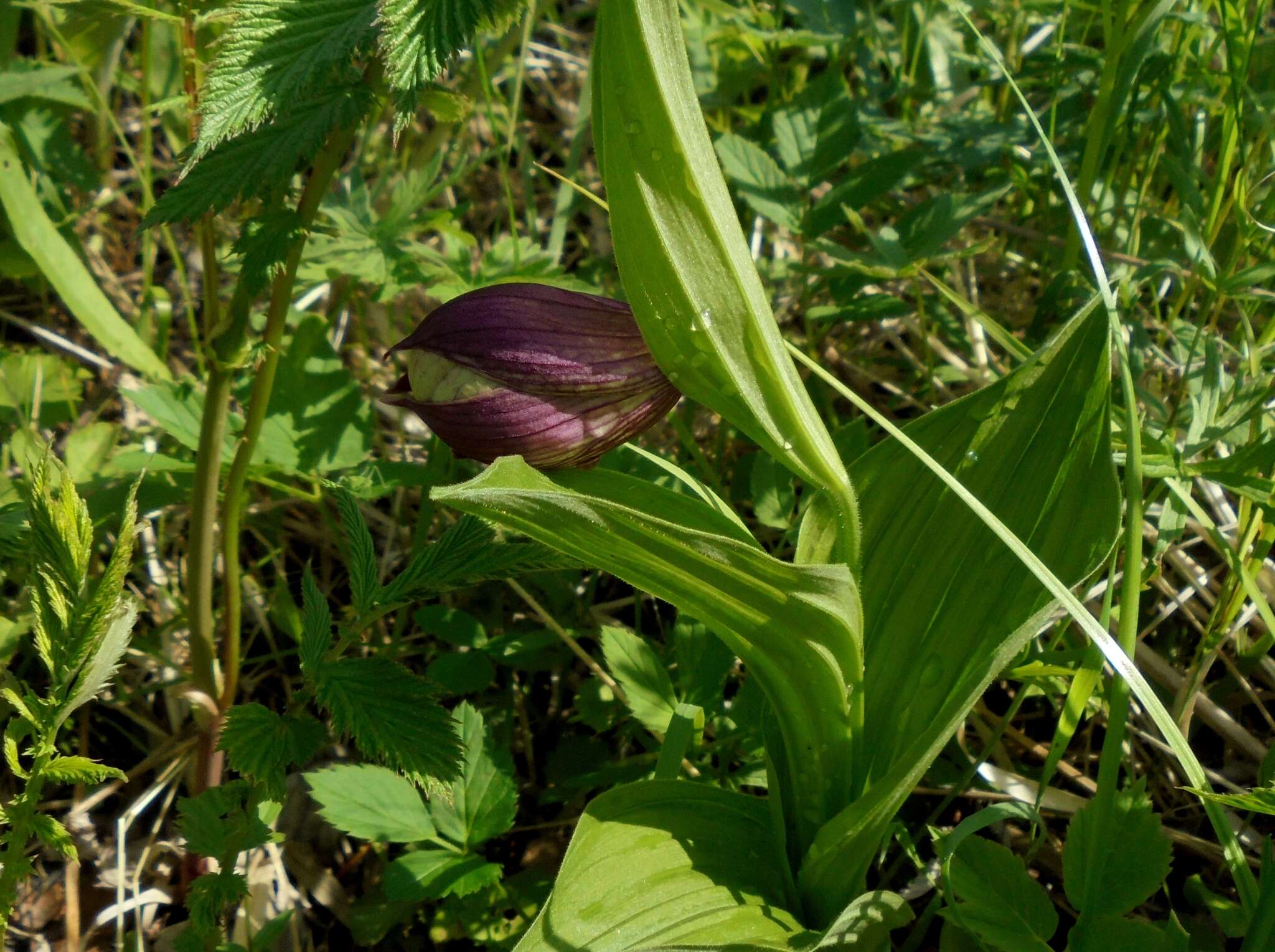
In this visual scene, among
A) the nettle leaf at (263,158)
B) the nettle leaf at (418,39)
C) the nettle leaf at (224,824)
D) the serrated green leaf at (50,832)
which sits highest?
the nettle leaf at (418,39)

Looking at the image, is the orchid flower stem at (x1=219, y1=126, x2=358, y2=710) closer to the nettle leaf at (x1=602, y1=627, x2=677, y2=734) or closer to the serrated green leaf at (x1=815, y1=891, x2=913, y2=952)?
the nettle leaf at (x1=602, y1=627, x2=677, y2=734)

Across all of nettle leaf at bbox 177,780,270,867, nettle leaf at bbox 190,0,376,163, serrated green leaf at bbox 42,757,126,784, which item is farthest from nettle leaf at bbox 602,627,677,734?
nettle leaf at bbox 190,0,376,163

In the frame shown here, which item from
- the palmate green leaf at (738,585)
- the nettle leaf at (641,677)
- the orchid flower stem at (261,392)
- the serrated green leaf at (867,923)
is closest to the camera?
the palmate green leaf at (738,585)

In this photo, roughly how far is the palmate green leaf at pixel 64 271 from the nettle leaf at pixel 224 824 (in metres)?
0.76

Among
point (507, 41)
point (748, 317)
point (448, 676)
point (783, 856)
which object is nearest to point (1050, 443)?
point (748, 317)

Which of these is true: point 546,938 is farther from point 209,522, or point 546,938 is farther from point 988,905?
point 209,522

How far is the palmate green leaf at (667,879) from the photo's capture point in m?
0.82

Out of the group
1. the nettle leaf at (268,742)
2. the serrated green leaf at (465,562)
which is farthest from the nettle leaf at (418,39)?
the nettle leaf at (268,742)

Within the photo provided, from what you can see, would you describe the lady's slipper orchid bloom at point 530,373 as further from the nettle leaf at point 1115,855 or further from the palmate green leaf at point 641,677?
the nettle leaf at point 1115,855

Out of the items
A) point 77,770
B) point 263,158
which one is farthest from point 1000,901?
point 263,158

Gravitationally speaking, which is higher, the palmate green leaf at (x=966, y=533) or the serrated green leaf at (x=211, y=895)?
the palmate green leaf at (x=966, y=533)

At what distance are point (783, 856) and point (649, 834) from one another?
0.14m

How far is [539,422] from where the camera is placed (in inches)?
34.4

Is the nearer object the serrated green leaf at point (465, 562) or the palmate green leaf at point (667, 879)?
the palmate green leaf at point (667, 879)
